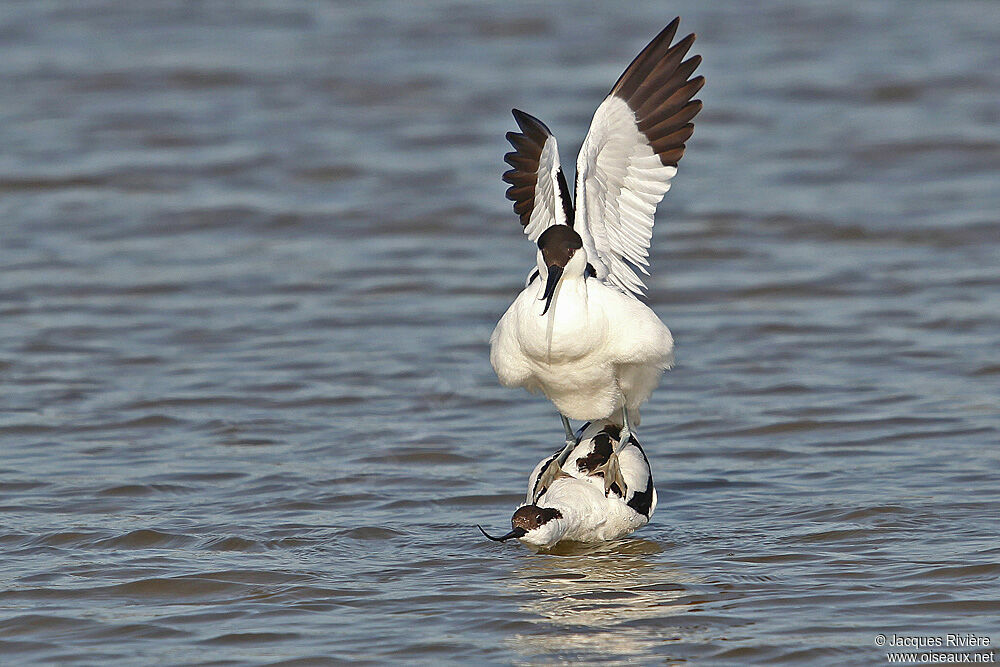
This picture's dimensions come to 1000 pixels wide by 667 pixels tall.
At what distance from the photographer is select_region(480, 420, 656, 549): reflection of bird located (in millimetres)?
6648

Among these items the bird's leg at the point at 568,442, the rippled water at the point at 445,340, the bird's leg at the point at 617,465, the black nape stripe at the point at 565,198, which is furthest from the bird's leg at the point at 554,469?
the black nape stripe at the point at 565,198

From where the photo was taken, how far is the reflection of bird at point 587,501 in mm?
6648

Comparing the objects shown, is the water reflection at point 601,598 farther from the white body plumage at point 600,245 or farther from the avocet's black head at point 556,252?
the avocet's black head at point 556,252

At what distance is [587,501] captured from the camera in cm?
696

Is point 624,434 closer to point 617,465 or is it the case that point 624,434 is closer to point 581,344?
point 617,465

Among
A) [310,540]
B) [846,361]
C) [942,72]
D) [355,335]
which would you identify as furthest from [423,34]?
[310,540]

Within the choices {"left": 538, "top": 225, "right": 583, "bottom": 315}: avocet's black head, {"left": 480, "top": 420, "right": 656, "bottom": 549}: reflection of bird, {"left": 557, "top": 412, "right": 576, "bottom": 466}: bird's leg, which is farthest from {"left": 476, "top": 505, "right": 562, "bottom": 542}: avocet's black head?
{"left": 538, "top": 225, "right": 583, "bottom": 315}: avocet's black head

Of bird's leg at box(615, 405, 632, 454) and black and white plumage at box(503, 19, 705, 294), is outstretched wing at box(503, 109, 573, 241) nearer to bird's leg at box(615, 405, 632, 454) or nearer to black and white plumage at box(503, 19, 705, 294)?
black and white plumage at box(503, 19, 705, 294)

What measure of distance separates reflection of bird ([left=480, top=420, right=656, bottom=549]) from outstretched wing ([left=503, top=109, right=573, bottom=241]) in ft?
3.60

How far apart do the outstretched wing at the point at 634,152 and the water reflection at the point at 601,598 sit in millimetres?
1301

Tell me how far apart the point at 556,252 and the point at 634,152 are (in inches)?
46.3

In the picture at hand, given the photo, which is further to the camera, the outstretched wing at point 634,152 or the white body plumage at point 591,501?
the outstretched wing at point 634,152
